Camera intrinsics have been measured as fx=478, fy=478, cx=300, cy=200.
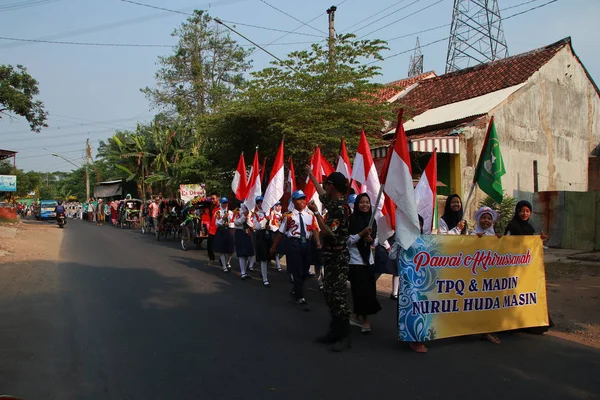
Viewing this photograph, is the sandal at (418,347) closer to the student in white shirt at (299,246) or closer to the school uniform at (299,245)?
the student in white shirt at (299,246)

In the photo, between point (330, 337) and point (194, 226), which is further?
point (194, 226)

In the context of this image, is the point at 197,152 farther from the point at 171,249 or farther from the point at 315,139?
the point at 315,139

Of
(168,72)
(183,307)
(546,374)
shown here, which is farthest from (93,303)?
(168,72)

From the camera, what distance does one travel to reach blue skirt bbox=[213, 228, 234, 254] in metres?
10.9

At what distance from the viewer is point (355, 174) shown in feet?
28.5

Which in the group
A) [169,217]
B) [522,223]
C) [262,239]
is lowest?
[262,239]

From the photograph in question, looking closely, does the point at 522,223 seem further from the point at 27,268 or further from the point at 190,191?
the point at 190,191

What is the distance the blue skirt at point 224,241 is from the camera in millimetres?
10945

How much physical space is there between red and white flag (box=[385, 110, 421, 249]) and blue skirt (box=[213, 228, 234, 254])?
6248 millimetres

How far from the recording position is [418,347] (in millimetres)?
5188

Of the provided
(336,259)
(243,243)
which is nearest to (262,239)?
(243,243)

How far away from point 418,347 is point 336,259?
1.30 m

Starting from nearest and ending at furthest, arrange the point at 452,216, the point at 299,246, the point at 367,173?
the point at 452,216 < the point at 299,246 < the point at 367,173

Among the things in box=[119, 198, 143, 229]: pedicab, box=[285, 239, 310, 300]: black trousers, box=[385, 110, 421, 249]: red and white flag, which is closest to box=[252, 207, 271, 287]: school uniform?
box=[285, 239, 310, 300]: black trousers
